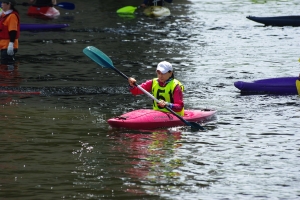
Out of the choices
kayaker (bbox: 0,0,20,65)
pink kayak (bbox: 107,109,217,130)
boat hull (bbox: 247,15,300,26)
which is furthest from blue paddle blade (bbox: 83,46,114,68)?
boat hull (bbox: 247,15,300,26)

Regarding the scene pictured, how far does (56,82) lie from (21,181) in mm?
8480

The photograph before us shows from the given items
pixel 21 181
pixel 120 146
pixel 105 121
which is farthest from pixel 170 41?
pixel 21 181

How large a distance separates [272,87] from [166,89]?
444cm

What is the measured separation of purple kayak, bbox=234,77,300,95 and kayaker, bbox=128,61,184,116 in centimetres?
389

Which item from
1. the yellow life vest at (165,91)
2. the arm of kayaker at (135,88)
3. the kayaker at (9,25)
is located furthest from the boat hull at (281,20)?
Answer: the yellow life vest at (165,91)

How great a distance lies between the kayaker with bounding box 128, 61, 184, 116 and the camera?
1310 centimetres

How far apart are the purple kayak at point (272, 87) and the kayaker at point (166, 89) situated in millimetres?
3891

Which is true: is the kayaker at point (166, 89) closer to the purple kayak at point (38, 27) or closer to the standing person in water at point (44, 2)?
the purple kayak at point (38, 27)

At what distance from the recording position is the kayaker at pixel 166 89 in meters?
13.1

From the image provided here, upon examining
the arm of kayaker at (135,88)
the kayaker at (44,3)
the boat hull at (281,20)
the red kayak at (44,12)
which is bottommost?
the boat hull at (281,20)

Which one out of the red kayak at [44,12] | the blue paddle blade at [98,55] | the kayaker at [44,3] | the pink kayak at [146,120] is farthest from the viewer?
the red kayak at [44,12]

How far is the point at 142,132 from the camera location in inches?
510

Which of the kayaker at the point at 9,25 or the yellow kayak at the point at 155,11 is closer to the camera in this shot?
the kayaker at the point at 9,25

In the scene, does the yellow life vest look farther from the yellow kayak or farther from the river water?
the yellow kayak
